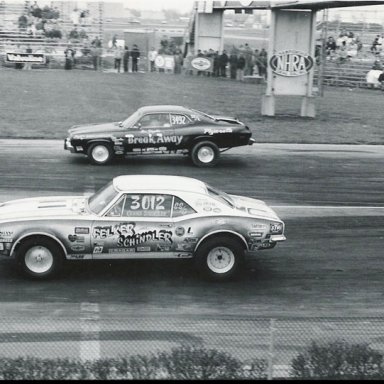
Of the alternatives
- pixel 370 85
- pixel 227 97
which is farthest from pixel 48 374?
pixel 370 85

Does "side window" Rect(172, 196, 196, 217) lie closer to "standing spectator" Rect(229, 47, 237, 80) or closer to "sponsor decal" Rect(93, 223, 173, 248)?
"sponsor decal" Rect(93, 223, 173, 248)

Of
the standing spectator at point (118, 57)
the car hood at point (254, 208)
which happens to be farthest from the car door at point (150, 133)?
the standing spectator at point (118, 57)

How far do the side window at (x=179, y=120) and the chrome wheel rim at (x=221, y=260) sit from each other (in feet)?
28.3

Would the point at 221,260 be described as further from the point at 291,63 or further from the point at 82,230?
the point at 291,63

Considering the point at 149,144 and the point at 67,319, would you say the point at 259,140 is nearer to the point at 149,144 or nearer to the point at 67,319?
the point at 149,144

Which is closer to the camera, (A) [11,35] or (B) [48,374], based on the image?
(B) [48,374]

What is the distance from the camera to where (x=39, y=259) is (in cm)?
1059

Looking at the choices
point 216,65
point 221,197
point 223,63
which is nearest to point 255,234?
point 221,197

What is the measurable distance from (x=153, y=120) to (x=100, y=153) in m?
1.49

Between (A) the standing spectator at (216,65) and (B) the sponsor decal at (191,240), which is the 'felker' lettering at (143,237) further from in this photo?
(A) the standing spectator at (216,65)

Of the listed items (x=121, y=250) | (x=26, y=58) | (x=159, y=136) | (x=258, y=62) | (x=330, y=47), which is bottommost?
(x=121, y=250)

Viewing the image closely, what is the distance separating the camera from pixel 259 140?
23891 mm

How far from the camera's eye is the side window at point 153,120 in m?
19.0

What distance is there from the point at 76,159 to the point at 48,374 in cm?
1357
